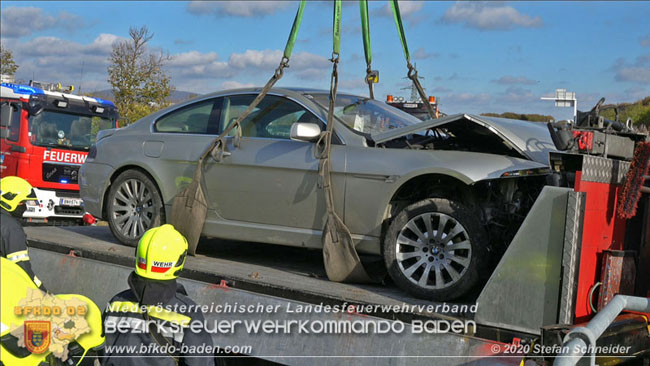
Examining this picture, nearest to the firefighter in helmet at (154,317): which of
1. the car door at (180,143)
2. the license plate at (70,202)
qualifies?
the car door at (180,143)

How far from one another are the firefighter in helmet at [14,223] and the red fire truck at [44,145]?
314 inches

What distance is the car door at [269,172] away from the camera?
5.00m

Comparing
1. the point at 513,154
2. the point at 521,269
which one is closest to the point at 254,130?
the point at 513,154

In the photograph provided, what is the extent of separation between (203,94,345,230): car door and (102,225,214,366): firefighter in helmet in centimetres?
214

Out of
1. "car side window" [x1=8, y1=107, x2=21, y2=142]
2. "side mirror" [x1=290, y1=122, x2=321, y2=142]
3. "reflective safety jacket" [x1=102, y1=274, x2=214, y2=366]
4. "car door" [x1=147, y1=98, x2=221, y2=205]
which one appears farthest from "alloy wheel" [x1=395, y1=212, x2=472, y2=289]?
"car side window" [x1=8, y1=107, x2=21, y2=142]

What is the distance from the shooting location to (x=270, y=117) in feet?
18.0

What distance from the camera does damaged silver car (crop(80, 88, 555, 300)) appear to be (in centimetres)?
439

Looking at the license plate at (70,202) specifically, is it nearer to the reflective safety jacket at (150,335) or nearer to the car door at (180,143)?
the car door at (180,143)

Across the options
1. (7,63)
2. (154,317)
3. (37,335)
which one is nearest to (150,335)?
(154,317)

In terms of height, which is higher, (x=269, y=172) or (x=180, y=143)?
(x=180, y=143)

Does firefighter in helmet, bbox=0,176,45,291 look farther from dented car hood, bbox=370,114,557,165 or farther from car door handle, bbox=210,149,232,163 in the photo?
dented car hood, bbox=370,114,557,165

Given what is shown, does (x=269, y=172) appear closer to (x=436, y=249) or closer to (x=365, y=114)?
(x=365, y=114)

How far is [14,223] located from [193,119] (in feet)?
6.40

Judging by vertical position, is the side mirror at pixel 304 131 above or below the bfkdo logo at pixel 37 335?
above
